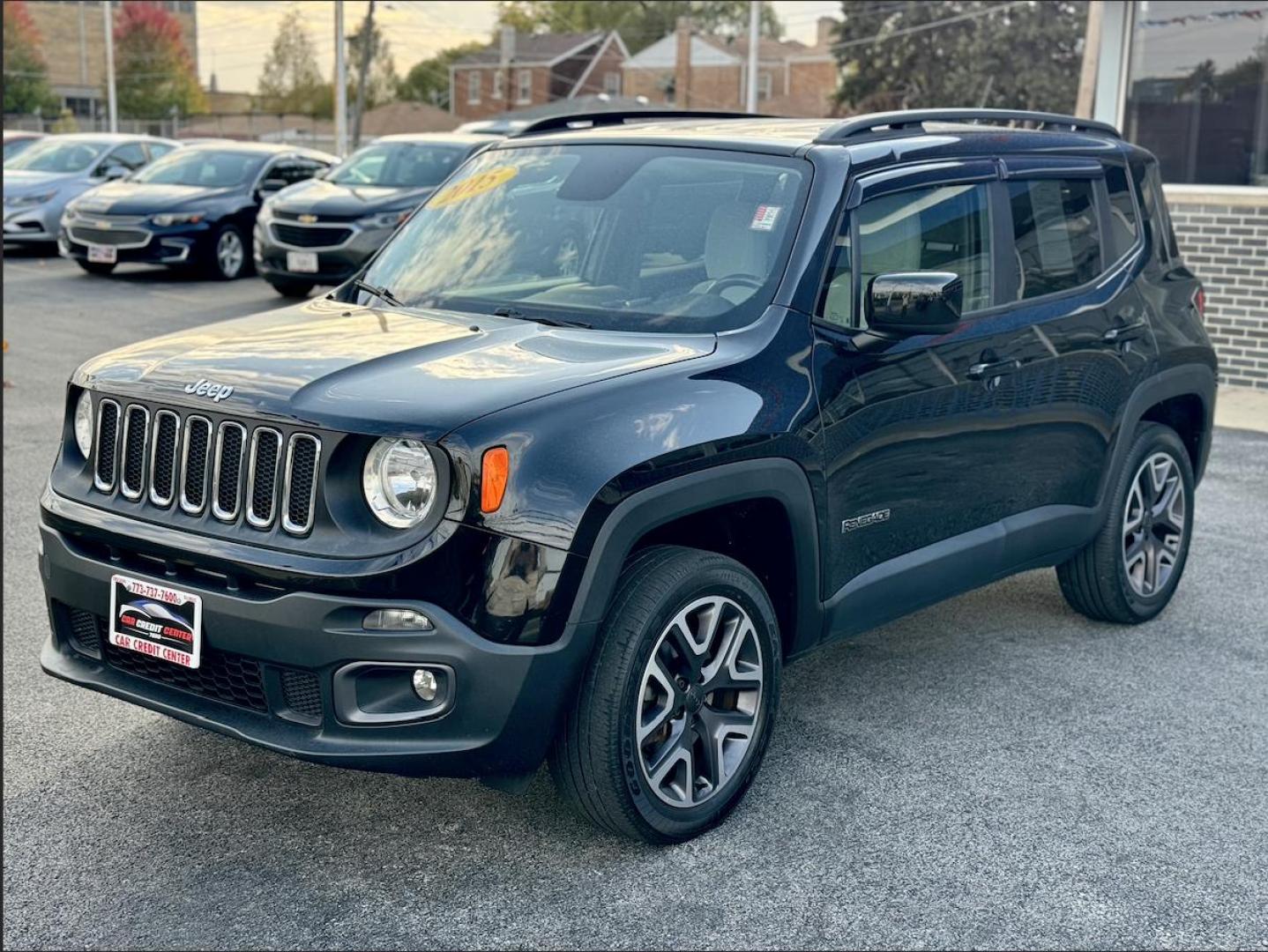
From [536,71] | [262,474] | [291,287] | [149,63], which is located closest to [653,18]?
[536,71]

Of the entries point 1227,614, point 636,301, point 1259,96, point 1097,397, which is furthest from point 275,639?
point 1259,96

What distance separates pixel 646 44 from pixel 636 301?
3922 inches

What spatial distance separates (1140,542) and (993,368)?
1.39 meters

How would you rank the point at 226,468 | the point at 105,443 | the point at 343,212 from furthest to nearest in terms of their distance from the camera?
the point at 343,212
the point at 105,443
the point at 226,468

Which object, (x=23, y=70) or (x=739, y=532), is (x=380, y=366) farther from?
(x=23, y=70)

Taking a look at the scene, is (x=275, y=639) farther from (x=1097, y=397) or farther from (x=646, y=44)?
(x=646, y=44)

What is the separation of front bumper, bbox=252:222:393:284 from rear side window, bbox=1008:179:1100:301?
996 centimetres

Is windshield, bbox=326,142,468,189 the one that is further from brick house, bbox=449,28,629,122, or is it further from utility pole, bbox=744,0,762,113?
brick house, bbox=449,28,629,122

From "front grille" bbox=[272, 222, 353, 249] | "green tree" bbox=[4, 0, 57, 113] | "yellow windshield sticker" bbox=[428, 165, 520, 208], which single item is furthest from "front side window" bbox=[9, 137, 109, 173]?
"green tree" bbox=[4, 0, 57, 113]

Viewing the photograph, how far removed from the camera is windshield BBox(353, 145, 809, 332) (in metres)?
4.44

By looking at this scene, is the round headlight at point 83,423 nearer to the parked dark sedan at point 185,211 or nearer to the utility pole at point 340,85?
the parked dark sedan at point 185,211

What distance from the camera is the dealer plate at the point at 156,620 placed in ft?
12.0

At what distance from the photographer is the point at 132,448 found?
12.9ft

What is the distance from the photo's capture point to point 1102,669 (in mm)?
5453
